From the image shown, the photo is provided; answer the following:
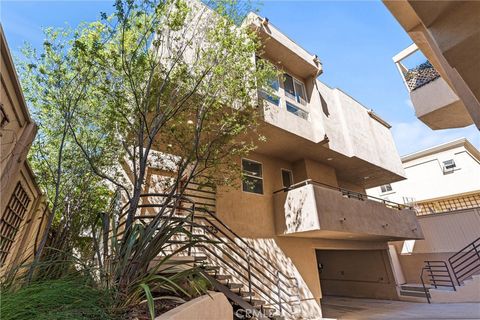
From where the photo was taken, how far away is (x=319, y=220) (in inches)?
276

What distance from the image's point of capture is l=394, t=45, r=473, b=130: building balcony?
219 inches

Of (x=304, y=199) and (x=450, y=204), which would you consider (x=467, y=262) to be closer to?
(x=450, y=204)

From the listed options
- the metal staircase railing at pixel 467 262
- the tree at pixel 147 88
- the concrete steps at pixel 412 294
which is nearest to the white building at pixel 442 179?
the metal staircase railing at pixel 467 262

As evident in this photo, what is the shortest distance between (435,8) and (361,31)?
3350 mm

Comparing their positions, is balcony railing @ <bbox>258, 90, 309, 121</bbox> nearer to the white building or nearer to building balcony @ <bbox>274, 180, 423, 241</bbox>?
building balcony @ <bbox>274, 180, 423, 241</bbox>

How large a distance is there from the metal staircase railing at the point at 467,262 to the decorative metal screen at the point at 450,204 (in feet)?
14.0

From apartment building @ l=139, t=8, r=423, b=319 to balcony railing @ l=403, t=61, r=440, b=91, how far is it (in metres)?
2.73

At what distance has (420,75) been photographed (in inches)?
246

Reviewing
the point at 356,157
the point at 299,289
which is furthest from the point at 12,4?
the point at 356,157

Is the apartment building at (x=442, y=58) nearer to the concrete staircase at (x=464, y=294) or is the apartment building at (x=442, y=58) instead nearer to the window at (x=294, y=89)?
the window at (x=294, y=89)

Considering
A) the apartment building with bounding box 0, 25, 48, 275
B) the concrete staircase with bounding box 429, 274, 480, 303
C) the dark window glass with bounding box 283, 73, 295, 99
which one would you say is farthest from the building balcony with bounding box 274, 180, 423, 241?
the apartment building with bounding box 0, 25, 48, 275

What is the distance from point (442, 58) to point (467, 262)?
486 inches

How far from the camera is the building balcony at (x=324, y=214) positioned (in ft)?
23.6

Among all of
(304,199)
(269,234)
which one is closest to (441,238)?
(304,199)
